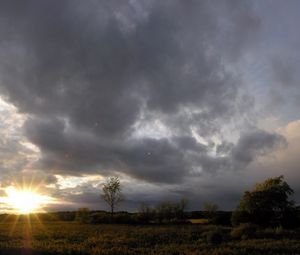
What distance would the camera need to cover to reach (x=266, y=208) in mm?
66812

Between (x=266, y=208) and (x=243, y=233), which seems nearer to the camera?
(x=243, y=233)

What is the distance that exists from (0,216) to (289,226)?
79576 mm

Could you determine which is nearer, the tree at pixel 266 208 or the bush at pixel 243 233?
the bush at pixel 243 233

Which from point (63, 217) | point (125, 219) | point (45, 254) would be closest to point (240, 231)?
point (45, 254)

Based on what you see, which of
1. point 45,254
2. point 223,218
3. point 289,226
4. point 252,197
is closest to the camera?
point 45,254

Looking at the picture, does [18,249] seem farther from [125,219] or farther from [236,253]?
[125,219]

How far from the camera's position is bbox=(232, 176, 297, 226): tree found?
217 ft

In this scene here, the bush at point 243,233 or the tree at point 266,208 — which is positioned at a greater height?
the tree at point 266,208

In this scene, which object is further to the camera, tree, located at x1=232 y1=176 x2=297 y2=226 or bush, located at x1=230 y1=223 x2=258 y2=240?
tree, located at x1=232 y1=176 x2=297 y2=226

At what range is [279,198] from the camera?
67.9 meters

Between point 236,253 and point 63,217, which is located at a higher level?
point 63,217

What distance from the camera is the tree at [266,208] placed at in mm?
66188

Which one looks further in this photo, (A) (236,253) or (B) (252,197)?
(B) (252,197)

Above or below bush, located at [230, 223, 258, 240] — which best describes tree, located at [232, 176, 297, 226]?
above
